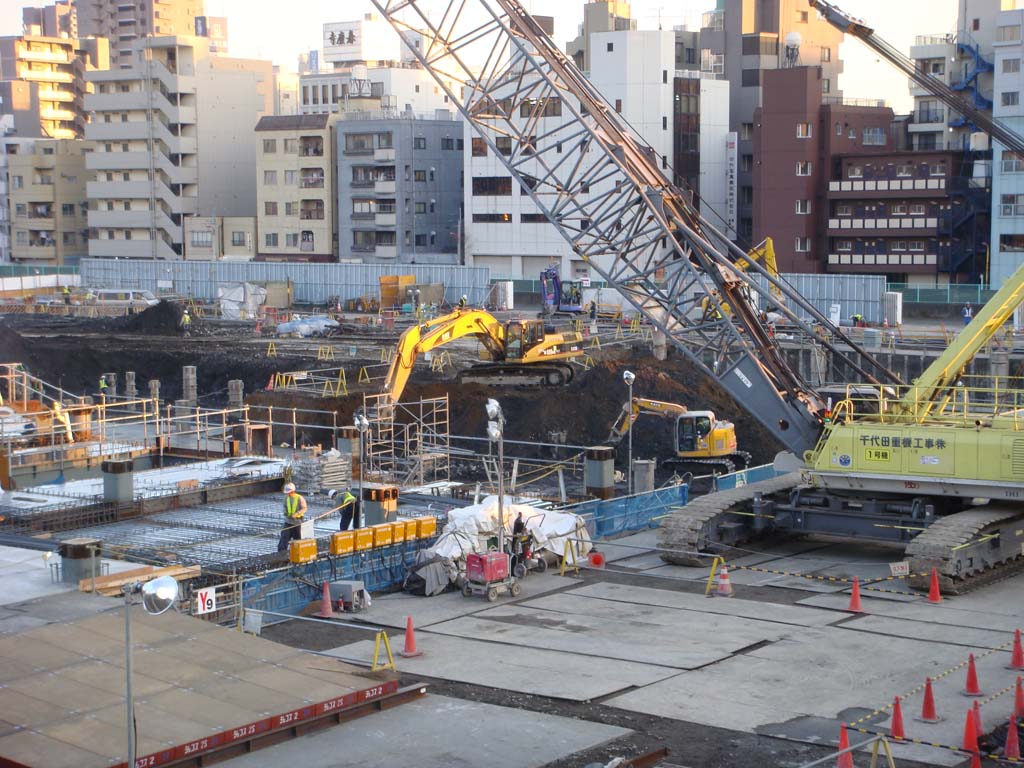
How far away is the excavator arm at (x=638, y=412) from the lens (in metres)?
41.0

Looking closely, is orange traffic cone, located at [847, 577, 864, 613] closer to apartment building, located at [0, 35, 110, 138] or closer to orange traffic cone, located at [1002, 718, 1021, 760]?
orange traffic cone, located at [1002, 718, 1021, 760]

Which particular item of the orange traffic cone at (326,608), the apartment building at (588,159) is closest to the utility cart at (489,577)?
the orange traffic cone at (326,608)

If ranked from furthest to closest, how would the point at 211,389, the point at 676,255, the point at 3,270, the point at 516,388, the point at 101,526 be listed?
the point at 3,270 < the point at 211,389 < the point at 516,388 < the point at 676,255 < the point at 101,526

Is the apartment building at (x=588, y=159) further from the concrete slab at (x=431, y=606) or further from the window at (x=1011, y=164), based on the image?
the concrete slab at (x=431, y=606)

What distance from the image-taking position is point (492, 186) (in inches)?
3164

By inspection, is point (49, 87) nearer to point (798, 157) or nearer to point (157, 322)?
point (157, 322)

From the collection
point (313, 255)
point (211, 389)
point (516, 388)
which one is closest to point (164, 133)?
point (313, 255)

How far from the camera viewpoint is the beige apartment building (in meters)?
103

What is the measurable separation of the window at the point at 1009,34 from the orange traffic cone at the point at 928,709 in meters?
58.3

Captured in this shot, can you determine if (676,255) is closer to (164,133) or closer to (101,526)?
(101,526)

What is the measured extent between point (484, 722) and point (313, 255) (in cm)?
7708

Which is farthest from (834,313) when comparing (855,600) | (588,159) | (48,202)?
(48,202)

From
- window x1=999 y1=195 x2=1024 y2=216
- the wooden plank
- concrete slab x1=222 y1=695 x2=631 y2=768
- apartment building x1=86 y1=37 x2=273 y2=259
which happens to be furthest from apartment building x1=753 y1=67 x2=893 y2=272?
concrete slab x1=222 y1=695 x2=631 y2=768

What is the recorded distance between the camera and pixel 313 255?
90.8m
